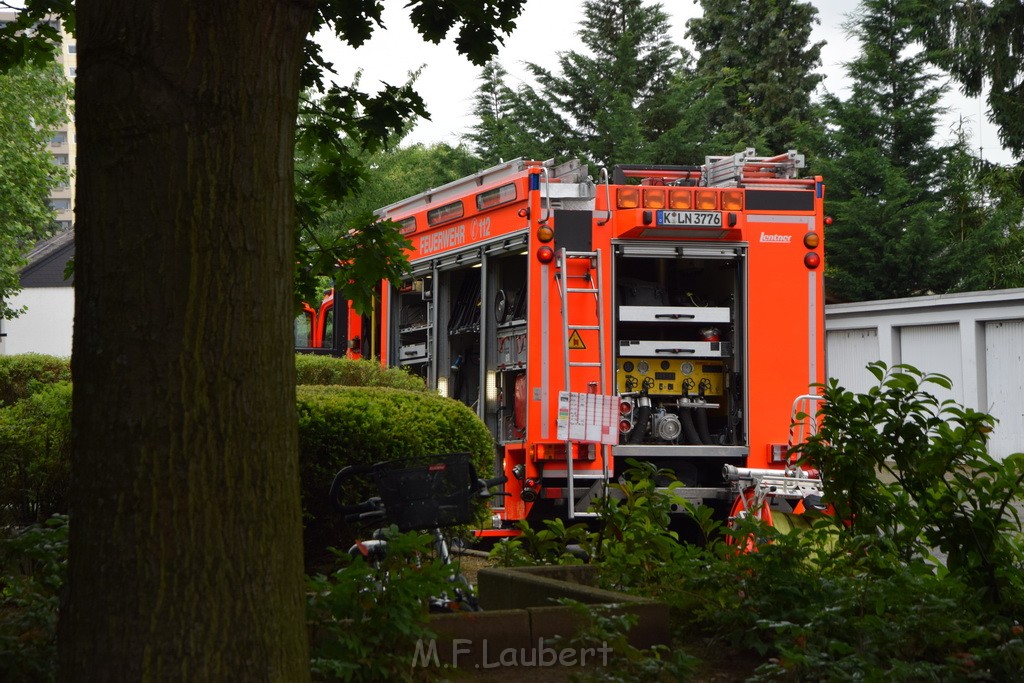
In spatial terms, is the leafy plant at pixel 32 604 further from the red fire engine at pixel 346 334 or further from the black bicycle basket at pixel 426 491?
the red fire engine at pixel 346 334

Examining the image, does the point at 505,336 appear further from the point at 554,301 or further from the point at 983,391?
the point at 983,391

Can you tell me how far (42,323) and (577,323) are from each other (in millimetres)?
52891

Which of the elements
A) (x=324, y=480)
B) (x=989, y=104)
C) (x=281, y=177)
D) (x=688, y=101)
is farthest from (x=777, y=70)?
(x=281, y=177)

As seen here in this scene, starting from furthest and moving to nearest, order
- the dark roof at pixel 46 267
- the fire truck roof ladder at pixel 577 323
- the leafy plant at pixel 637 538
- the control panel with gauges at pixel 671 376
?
the dark roof at pixel 46 267
the control panel with gauges at pixel 671 376
the fire truck roof ladder at pixel 577 323
the leafy plant at pixel 637 538

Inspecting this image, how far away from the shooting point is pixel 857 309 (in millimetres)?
20969

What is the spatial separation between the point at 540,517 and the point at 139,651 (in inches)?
286

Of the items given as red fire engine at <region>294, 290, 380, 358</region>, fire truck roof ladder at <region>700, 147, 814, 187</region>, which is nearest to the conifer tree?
red fire engine at <region>294, 290, 380, 358</region>

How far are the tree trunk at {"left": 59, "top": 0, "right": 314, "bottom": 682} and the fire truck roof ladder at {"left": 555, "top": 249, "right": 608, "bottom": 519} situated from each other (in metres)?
6.75

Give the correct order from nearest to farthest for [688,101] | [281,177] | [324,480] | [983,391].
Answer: [281,177]
[324,480]
[983,391]
[688,101]

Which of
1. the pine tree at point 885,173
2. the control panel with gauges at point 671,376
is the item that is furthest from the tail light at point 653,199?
the pine tree at point 885,173

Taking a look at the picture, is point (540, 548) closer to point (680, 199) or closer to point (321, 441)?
point (321, 441)

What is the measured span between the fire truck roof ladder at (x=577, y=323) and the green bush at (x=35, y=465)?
13.0 ft

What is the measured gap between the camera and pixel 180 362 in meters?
2.86

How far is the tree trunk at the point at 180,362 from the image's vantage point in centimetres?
282
